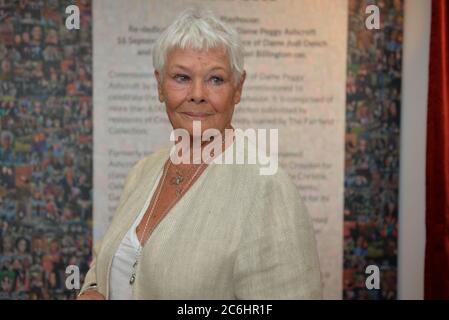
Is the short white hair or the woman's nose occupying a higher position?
the short white hair

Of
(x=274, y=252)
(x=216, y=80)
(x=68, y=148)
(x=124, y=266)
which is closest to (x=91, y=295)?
(x=124, y=266)

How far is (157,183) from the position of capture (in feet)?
4.29

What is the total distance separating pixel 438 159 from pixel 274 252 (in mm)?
1324

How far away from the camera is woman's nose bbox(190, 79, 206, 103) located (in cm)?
118

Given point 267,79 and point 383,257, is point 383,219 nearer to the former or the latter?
point 383,257

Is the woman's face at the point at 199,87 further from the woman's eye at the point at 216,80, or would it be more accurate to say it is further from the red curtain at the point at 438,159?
the red curtain at the point at 438,159

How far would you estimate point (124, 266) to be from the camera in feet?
3.86

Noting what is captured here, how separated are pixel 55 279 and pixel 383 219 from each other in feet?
5.43

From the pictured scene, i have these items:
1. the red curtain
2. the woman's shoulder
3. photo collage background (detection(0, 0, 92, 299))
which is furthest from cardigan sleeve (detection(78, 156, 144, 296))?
the red curtain

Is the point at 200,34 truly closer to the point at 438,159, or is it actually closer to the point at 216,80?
the point at 216,80

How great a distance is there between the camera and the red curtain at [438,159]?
1981 millimetres

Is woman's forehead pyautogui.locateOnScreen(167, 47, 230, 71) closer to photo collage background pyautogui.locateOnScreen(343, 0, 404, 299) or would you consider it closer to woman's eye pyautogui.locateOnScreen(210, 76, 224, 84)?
woman's eye pyautogui.locateOnScreen(210, 76, 224, 84)

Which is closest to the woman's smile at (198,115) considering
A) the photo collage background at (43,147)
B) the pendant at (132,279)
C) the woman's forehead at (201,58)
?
the woman's forehead at (201,58)
